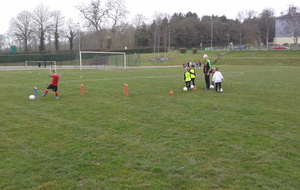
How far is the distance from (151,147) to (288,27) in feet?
272

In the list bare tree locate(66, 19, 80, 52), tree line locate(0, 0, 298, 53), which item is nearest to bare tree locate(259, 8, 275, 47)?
tree line locate(0, 0, 298, 53)

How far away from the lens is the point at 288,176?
4.35 meters

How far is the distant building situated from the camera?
73.4 m

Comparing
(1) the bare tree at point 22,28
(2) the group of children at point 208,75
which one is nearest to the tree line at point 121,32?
(1) the bare tree at point 22,28

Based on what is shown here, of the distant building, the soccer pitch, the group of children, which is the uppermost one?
the distant building

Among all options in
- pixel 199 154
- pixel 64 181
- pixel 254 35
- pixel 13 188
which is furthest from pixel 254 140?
pixel 254 35

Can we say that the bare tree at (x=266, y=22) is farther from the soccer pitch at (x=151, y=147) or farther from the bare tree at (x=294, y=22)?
the soccer pitch at (x=151, y=147)

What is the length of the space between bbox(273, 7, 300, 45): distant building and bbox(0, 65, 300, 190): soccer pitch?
71.7 meters

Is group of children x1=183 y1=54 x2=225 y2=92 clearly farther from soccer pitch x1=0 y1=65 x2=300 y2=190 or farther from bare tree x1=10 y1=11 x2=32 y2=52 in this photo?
bare tree x1=10 y1=11 x2=32 y2=52

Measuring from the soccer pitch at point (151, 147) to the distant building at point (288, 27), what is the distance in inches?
2821

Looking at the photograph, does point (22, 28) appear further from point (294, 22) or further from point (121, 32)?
point (294, 22)

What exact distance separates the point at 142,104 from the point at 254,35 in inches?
3639

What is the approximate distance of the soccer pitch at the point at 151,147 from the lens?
4293mm

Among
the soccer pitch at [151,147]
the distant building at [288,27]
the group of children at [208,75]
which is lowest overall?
the soccer pitch at [151,147]
